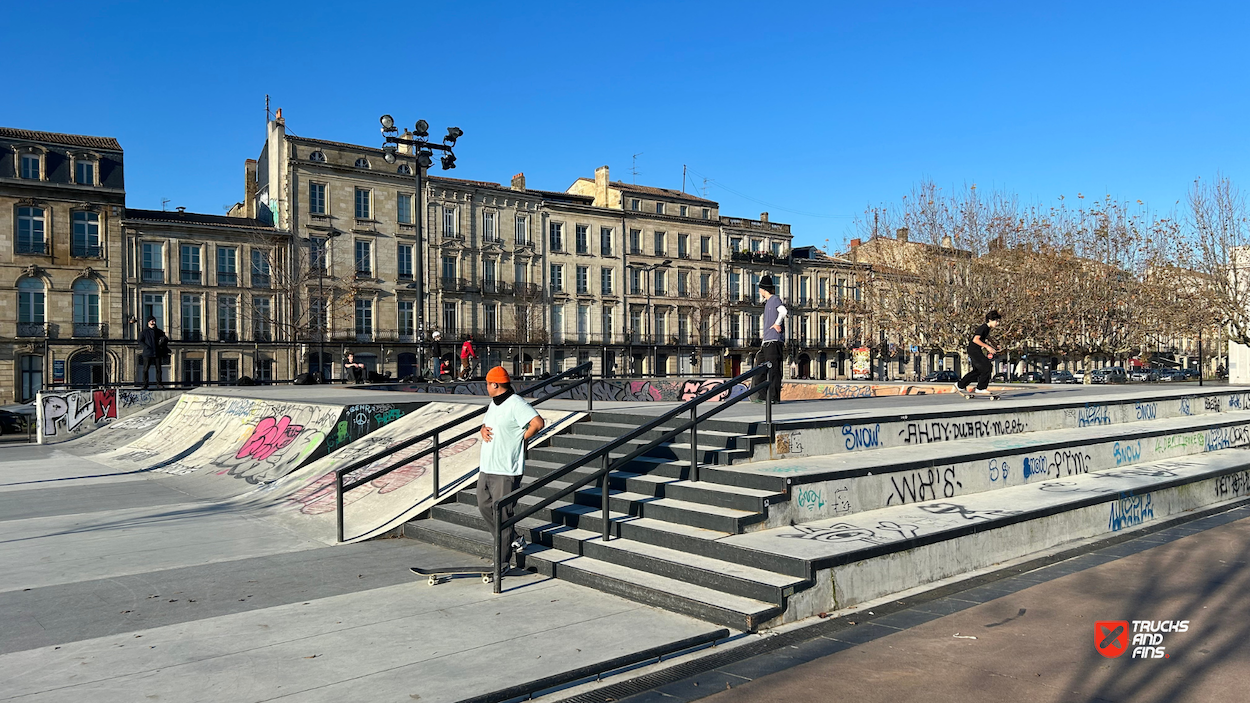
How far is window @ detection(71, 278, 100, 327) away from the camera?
41969mm

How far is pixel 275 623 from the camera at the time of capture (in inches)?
216

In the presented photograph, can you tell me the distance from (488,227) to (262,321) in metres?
15.3

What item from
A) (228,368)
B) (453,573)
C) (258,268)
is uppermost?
(258,268)

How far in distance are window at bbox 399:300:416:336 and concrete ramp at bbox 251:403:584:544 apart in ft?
126

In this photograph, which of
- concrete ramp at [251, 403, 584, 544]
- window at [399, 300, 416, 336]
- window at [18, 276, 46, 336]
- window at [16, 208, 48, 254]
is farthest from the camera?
window at [399, 300, 416, 336]

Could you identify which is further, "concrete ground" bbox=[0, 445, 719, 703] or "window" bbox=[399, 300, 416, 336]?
"window" bbox=[399, 300, 416, 336]

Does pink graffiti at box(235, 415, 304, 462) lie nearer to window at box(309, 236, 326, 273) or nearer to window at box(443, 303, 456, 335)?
window at box(309, 236, 326, 273)

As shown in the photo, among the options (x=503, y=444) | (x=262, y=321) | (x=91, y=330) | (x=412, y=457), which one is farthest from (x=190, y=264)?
(x=503, y=444)

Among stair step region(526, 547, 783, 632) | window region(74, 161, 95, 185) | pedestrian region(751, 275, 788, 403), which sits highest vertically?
window region(74, 161, 95, 185)

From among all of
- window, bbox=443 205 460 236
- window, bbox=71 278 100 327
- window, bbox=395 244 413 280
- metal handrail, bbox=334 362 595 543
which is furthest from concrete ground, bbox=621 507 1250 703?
window, bbox=443 205 460 236

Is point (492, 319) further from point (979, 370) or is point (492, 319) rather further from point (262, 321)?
point (979, 370)

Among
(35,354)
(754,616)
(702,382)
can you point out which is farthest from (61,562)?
(35,354)

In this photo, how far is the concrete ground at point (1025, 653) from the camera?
170 inches

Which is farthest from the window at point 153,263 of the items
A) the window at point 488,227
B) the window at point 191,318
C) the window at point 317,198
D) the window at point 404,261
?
the window at point 488,227
